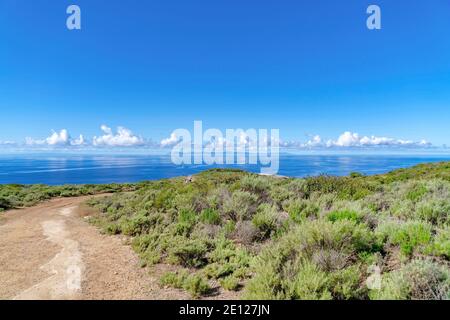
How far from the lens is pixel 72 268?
251 inches

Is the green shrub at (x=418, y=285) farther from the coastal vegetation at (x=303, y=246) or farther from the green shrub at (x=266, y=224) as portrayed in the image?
the green shrub at (x=266, y=224)

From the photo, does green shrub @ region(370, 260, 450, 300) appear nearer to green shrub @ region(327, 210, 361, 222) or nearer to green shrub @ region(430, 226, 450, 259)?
green shrub @ region(430, 226, 450, 259)

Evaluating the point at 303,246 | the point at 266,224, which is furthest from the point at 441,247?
the point at 266,224

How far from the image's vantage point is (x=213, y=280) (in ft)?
18.4

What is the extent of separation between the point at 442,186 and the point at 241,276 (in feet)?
32.6

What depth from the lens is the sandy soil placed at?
5113 mm

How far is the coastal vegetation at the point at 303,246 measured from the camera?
167 inches

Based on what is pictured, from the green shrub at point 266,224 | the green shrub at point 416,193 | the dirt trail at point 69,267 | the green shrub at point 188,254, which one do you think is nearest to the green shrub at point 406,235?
the green shrub at point 266,224

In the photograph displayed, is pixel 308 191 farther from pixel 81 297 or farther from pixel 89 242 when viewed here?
pixel 81 297

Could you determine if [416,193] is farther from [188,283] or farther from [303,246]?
[188,283]

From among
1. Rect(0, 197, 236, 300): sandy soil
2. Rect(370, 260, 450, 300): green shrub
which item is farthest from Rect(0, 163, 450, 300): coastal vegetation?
Rect(0, 197, 236, 300): sandy soil
